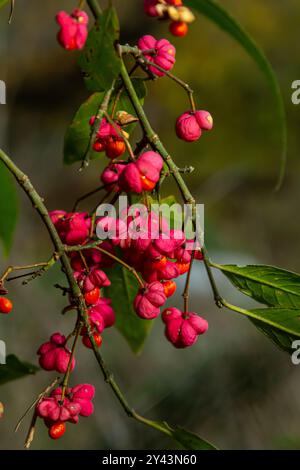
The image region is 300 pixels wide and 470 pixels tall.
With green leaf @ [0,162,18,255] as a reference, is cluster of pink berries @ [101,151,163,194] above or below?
above

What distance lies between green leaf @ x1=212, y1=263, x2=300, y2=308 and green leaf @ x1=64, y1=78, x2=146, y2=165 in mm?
162

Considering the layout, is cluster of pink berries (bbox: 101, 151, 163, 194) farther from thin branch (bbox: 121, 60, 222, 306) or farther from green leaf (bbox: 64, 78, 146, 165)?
green leaf (bbox: 64, 78, 146, 165)

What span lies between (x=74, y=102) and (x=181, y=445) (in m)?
3.00

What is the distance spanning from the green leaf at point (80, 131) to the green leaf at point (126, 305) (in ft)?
0.41

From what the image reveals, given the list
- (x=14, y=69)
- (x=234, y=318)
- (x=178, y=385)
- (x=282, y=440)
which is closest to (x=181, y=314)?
(x=282, y=440)

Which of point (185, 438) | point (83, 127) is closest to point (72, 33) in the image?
point (83, 127)

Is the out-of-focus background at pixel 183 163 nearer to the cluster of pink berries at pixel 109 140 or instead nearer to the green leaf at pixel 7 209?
the green leaf at pixel 7 209

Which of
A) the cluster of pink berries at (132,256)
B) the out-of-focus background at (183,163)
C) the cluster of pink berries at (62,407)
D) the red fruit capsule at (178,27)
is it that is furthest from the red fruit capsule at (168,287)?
the out-of-focus background at (183,163)

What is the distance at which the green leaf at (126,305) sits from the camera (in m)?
0.74

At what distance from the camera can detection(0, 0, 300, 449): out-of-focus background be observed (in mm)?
2184

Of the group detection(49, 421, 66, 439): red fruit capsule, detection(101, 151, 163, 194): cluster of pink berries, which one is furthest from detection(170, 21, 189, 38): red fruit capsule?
detection(49, 421, 66, 439): red fruit capsule

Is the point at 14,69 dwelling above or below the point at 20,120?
above

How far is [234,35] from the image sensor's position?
1.81ft

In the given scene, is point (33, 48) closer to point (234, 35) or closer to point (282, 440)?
point (282, 440)
